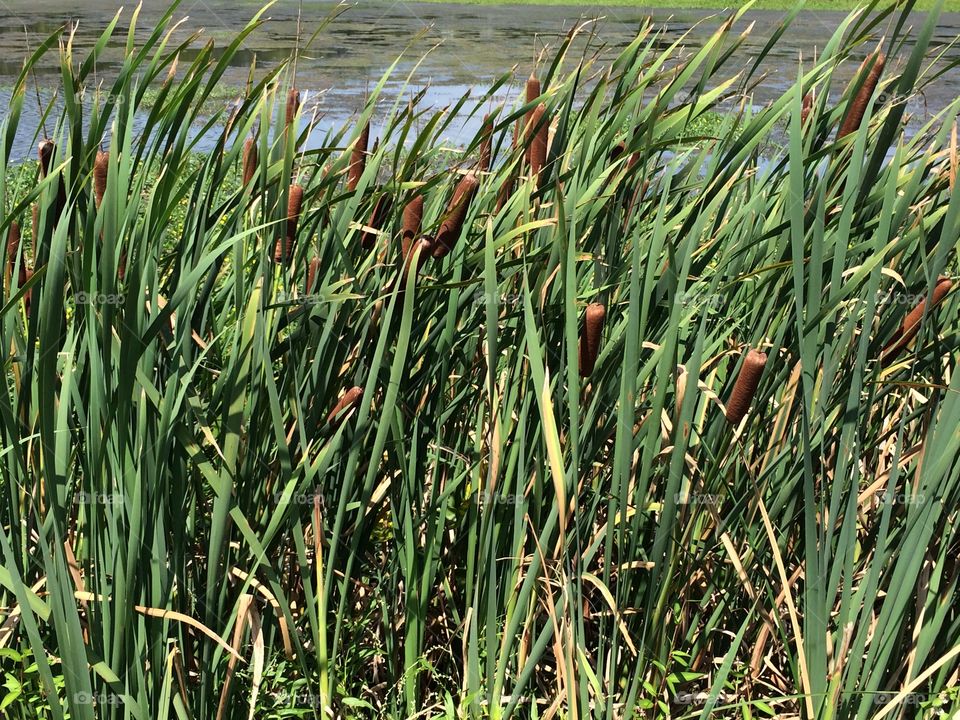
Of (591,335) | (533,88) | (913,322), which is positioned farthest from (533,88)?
(913,322)

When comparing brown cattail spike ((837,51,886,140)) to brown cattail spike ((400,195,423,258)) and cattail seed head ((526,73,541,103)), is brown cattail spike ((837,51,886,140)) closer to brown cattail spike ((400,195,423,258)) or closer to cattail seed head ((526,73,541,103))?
cattail seed head ((526,73,541,103))

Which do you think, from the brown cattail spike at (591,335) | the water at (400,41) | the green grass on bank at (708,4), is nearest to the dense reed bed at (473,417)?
the brown cattail spike at (591,335)

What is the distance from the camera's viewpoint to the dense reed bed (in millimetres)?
1229

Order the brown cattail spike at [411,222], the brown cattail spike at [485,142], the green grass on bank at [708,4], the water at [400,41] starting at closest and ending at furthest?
1. the brown cattail spike at [411,222]
2. the brown cattail spike at [485,142]
3. the water at [400,41]
4. the green grass on bank at [708,4]

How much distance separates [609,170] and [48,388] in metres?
0.84

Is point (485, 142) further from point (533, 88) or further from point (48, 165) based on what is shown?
point (48, 165)

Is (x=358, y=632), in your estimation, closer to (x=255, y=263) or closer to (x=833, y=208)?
(x=255, y=263)

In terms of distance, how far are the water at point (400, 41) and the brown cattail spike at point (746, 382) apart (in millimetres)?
5926

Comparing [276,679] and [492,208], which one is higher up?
[492,208]

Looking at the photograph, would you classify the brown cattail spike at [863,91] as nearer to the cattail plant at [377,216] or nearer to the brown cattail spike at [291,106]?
the cattail plant at [377,216]

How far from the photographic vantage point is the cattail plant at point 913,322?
4.30 ft

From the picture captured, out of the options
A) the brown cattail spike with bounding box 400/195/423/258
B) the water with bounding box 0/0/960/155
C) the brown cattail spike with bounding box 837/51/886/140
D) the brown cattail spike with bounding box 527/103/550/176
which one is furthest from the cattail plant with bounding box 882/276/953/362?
the water with bounding box 0/0/960/155

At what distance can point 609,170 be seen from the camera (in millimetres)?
1464

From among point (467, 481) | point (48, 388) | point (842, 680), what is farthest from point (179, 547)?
point (842, 680)
